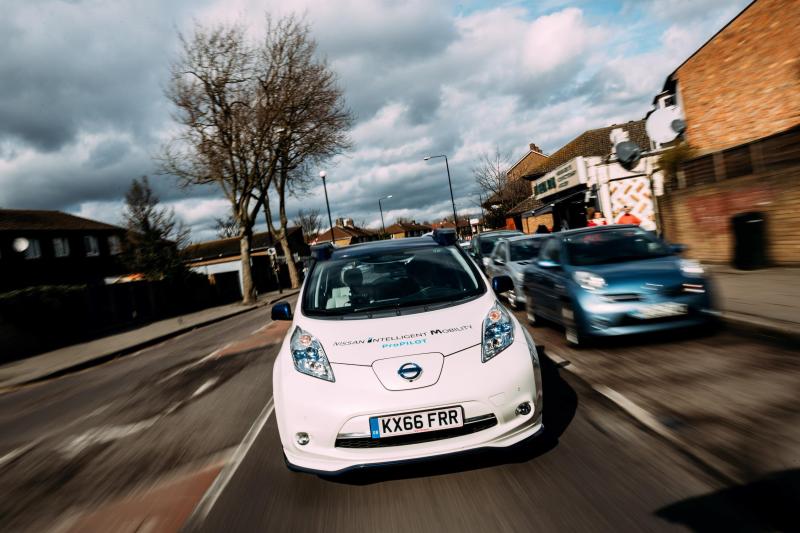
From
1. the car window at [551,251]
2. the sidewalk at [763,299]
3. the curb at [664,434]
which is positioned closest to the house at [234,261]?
the car window at [551,251]

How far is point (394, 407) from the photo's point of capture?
294 centimetres

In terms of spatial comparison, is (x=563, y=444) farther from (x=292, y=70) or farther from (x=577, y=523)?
(x=292, y=70)

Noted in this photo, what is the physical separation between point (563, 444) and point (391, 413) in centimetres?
135

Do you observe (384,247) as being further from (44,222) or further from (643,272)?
(44,222)

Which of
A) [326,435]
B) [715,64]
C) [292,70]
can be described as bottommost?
[326,435]

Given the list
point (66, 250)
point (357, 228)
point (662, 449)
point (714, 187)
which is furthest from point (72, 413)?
point (357, 228)

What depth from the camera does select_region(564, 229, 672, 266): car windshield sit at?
659 centimetres

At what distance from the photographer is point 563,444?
3.51 metres

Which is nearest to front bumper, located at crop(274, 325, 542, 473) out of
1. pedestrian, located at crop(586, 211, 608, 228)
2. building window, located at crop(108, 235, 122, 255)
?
pedestrian, located at crop(586, 211, 608, 228)

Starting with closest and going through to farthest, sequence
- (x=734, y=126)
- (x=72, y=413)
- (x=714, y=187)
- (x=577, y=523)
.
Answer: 1. (x=577, y=523)
2. (x=72, y=413)
3. (x=714, y=187)
4. (x=734, y=126)

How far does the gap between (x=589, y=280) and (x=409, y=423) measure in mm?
3890

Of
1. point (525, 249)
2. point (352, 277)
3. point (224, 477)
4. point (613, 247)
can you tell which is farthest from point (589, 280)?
point (525, 249)

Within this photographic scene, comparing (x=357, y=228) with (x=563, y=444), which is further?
(x=357, y=228)

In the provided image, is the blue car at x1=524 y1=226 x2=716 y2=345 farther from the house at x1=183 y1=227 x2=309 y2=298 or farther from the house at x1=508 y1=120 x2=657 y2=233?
the house at x1=183 y1=227 x2=309 y2=298
